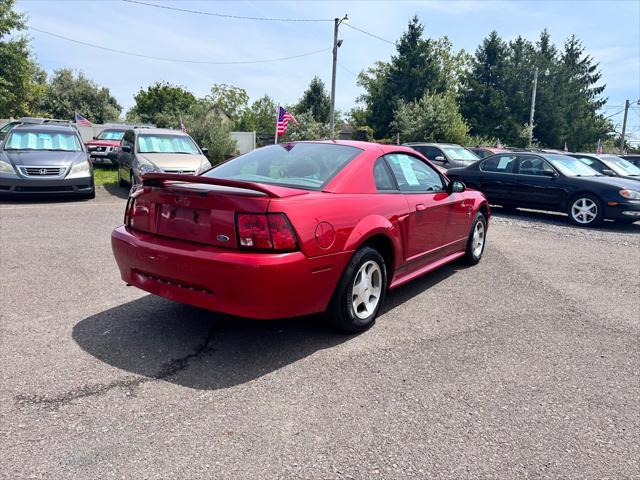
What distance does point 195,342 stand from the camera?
3.62 meters

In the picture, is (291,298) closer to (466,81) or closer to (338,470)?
(338,470)

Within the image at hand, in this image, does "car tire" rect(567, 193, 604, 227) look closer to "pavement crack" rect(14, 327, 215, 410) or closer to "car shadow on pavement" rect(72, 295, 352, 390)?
"car shadow on pavement" rect(72, 295, 352, 390)

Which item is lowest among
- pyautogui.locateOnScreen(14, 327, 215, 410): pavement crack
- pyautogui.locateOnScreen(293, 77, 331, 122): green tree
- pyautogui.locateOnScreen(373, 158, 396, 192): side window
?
pyautogui.locateOnScreen(14, 327, 215, 410): pavement crack

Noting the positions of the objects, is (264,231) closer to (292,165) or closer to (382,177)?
(292,165)

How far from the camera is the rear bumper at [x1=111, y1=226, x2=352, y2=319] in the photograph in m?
3.10

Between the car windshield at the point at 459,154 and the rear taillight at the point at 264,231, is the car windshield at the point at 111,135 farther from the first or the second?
the rear taillight at the point at 264,231

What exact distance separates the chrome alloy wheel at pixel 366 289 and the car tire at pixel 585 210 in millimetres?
7672

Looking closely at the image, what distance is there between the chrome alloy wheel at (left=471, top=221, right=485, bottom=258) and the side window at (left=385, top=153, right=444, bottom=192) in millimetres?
1235

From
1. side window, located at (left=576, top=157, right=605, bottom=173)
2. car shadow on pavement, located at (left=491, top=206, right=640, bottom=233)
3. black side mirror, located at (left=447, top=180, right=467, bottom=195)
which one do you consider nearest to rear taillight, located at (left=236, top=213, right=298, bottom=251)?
black side mirror, located at (left=447, top=180, right=467, bottom=195)

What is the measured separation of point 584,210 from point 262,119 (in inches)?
2179

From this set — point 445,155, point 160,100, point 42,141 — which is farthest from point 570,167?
point 160,100

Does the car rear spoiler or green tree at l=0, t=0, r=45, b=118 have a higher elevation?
green tree at l=0, t=0, r=45, b=118

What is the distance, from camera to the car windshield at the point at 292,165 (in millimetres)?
3861

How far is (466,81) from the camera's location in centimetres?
4791
